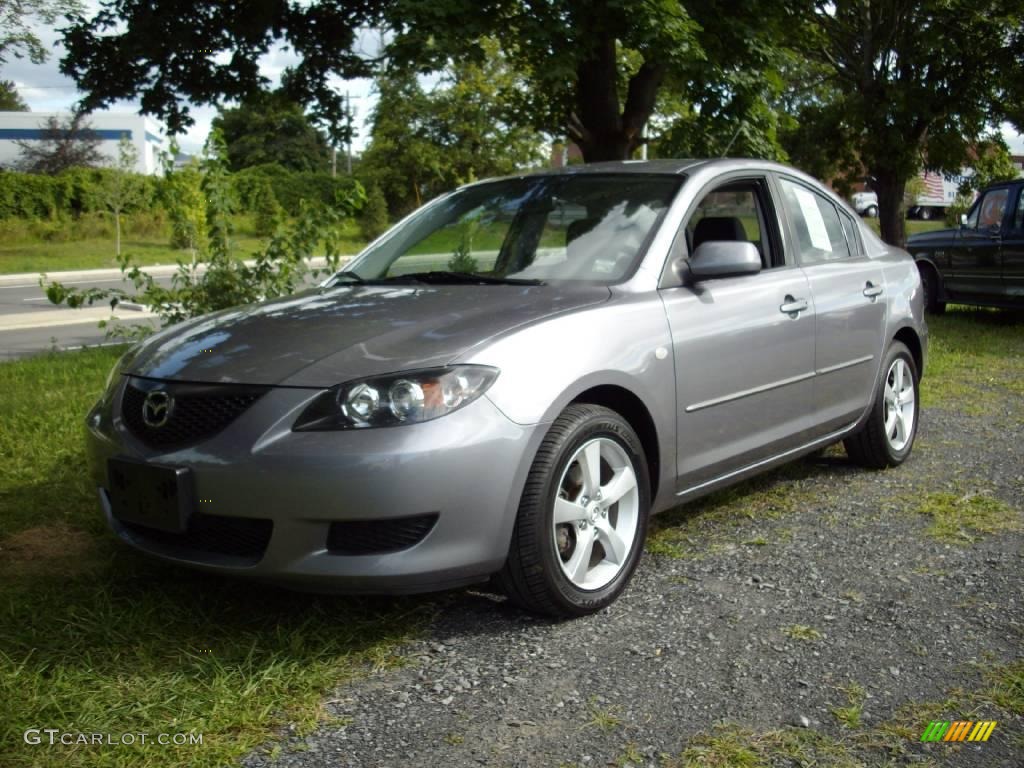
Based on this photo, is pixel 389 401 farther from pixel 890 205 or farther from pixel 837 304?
pixel 890 205

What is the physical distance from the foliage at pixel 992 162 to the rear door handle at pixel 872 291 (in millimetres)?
15454

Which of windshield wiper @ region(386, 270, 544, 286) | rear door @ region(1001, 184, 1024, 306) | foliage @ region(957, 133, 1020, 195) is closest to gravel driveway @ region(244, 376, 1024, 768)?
windshield wiper @ region(386, 270, 544, 286)

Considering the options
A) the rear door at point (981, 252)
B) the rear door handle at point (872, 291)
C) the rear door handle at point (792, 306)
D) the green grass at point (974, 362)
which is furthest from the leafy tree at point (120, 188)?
the rear door handle at point (792, 306)

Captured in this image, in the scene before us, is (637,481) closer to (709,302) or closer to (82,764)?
(709,302)

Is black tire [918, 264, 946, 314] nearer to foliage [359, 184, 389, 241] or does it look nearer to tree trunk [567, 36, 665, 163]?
tree trunk [567, 36, 665, 163]

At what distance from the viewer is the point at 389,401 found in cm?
325

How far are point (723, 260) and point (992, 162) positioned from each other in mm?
17528

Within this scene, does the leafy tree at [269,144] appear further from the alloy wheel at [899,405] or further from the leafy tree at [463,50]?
the alloy wheel at [899,405]

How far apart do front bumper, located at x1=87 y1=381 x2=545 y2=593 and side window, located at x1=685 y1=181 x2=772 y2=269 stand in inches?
64.6

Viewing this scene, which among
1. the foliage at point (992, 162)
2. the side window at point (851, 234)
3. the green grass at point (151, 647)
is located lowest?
the green grass at point (151, 647)

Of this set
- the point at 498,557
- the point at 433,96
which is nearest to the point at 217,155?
the point at 498,557

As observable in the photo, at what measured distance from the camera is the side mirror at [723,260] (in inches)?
164

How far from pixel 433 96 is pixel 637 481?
36.2 meters

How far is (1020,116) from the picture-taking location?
17609 mm
